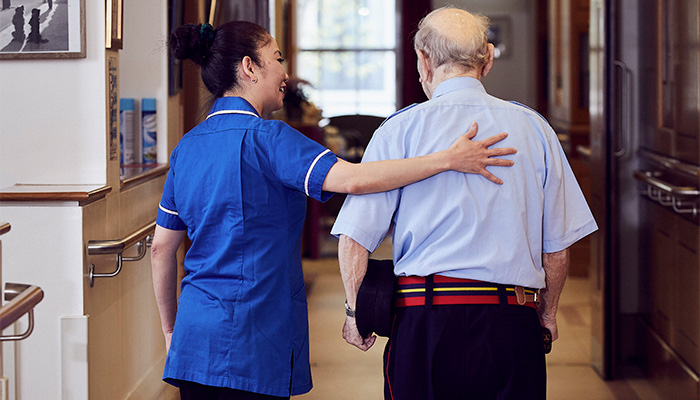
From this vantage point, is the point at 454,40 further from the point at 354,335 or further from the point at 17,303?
the point at 17,303

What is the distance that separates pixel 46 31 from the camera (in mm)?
2312

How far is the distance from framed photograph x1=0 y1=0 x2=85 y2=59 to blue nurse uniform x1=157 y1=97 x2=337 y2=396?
725 millimetres

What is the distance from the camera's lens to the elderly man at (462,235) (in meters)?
1.67

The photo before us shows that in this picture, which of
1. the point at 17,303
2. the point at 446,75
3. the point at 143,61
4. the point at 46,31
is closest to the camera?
the point at 17,303

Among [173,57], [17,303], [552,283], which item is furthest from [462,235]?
[173,57]

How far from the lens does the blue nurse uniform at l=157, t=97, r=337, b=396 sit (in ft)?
5.68

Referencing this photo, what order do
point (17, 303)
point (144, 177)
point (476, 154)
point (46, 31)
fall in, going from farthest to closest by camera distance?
point (144, 177), point (46, 31), point (476, 154), point (17, 303)

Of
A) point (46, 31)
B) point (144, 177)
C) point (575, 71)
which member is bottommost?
point (144, 177)

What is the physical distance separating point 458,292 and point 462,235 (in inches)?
4.7

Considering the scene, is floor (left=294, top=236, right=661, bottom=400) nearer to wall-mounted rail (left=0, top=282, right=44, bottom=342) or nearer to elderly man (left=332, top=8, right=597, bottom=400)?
elderly man (left=332, top=8, right=597, bottom=400)

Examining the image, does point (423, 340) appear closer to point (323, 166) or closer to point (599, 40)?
point (323, 166)

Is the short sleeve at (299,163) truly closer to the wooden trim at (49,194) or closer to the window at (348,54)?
the wooden trim at (49,194)

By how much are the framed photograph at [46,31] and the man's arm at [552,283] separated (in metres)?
1.44

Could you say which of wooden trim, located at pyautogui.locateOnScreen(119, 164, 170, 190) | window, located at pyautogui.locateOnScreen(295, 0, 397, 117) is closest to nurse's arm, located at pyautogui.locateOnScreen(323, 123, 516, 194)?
wooden trim, located at pyautogui.locateOnScreen(119, 164, 170, 190)
